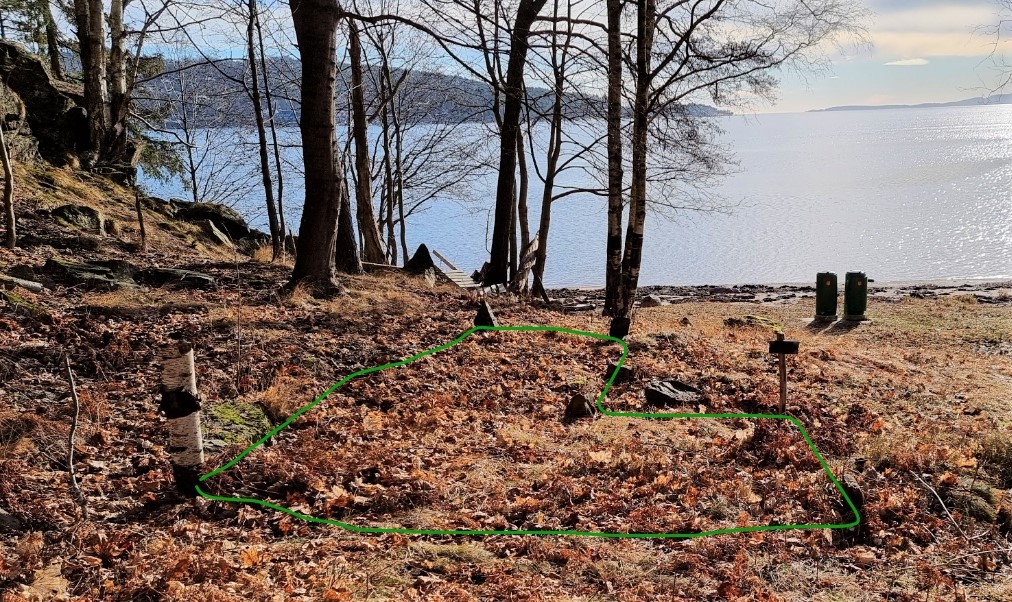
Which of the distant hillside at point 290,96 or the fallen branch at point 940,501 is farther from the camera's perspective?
the distant hillside at point 290,96

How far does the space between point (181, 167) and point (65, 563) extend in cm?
2224

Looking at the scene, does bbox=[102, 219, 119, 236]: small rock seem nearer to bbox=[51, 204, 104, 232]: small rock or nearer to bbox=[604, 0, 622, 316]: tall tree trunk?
bbox=[51, 204, 104, 232]: small rock

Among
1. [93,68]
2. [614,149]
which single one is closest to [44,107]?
[93,68]

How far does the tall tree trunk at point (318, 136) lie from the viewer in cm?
945

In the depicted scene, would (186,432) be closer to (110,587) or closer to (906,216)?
(110,587)

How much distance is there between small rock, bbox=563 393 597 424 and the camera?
23.9ft

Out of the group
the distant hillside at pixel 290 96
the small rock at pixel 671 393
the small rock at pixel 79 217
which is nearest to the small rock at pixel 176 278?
the small rock at pixel 79 217

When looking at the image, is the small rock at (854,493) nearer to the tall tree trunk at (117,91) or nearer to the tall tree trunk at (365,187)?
the tall tree trunk at (365,187)

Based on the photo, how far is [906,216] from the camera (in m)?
49.8

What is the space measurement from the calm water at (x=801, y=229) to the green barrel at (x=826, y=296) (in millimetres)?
7570

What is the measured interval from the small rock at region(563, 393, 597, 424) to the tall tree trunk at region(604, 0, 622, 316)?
5300mm

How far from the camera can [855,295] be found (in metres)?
16.4

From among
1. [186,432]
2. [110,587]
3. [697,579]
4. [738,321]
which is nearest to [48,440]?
[186,432]

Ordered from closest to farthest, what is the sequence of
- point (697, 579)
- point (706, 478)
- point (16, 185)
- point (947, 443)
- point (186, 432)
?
point (697, 579)
point (186, 432)
point (706, 478)
point (947, 443)
point (16, 185)
